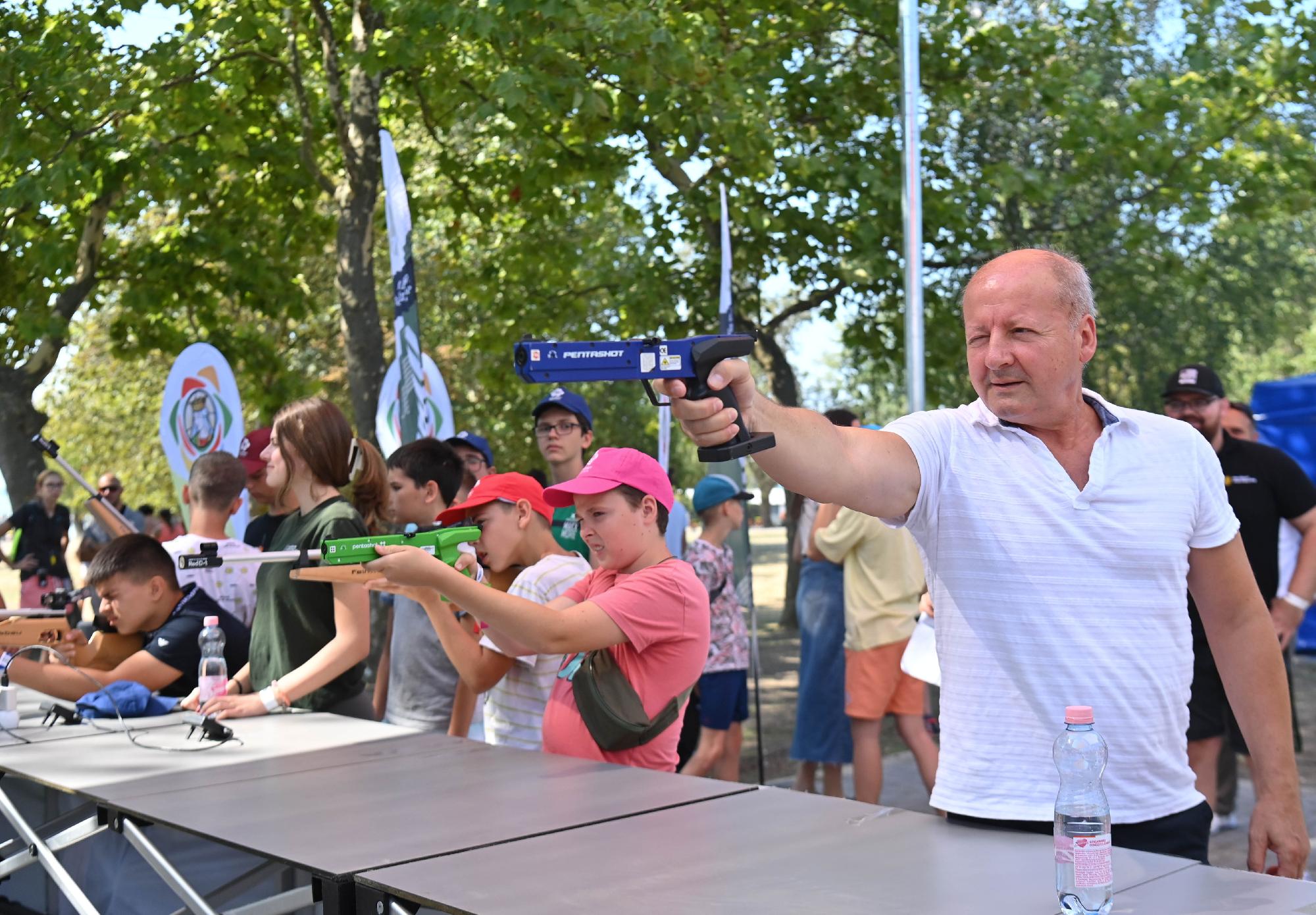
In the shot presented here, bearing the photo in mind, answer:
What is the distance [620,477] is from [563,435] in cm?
261

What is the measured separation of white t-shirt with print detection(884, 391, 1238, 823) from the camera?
2379 millimetres

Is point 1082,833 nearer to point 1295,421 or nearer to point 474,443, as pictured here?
point 474,443

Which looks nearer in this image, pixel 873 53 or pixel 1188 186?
pixel 1188 186

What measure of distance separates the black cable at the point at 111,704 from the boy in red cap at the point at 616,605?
2.32ft

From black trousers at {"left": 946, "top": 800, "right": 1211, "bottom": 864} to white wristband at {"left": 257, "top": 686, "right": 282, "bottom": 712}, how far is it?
7.63 feet

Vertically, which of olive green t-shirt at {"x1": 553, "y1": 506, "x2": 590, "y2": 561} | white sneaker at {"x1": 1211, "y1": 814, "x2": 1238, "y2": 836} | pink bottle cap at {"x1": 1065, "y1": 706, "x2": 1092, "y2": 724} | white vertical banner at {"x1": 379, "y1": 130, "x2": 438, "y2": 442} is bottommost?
white sneaker at {"x1": 1211, "y1": 814, "x2": 1238, "y2": 836}

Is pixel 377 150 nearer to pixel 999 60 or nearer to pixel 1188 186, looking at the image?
pixel 999 60

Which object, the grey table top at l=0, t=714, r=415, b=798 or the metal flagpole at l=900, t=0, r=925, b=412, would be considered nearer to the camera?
the grey table top at l=0, t=714, r=415, b=798

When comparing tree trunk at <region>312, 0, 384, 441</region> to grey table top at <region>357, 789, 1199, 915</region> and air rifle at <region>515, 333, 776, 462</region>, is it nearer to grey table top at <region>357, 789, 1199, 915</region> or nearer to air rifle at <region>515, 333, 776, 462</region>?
grey table top at <region>357, 789, 1199, 915</region>

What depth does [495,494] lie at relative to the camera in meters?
4.05

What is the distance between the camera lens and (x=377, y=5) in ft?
27.5

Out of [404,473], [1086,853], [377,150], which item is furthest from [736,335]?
[377,150]

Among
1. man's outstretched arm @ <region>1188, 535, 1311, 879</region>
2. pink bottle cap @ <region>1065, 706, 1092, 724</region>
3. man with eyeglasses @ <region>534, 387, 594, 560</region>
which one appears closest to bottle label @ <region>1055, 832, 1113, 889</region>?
pink bottle cap @ <region>1065, 706, 1092, 724</region>

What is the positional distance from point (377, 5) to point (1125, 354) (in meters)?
11.5
